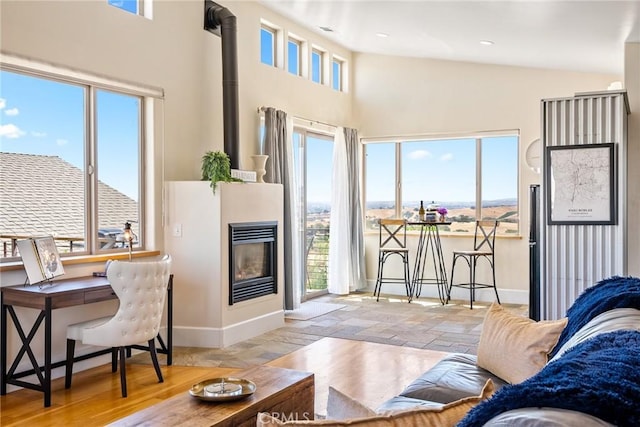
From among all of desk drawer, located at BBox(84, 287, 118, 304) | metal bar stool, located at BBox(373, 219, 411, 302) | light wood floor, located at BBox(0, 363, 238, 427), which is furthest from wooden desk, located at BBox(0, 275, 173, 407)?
metal bar stool, located at BBox(373, 219, 411, 302)

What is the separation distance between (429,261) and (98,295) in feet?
16.5

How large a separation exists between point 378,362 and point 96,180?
9.04 feet

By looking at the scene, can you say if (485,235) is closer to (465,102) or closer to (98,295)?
(465,102)

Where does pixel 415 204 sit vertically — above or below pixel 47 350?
above

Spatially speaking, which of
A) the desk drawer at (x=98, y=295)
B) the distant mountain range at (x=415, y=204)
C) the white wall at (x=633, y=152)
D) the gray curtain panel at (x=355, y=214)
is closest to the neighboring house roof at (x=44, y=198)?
the desk drawer at (x=98, y=295)

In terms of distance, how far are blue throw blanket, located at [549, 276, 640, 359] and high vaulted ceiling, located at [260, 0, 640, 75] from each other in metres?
2.59

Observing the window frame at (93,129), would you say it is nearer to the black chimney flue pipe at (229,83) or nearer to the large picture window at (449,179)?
the black chimney flue pipe at (229,83)

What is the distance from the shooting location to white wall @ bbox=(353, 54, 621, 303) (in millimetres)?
7336

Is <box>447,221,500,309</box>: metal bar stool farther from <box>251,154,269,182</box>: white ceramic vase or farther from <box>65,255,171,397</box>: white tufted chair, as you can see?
<box>65,255,171,397</box>: white tufted chair

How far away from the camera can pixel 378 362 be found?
14.8 feet

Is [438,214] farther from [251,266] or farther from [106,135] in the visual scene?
[106,135]

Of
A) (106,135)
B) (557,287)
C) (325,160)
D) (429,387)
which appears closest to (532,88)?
(325,160)

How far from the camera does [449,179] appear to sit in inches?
316

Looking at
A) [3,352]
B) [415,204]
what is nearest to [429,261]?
[415,204]
